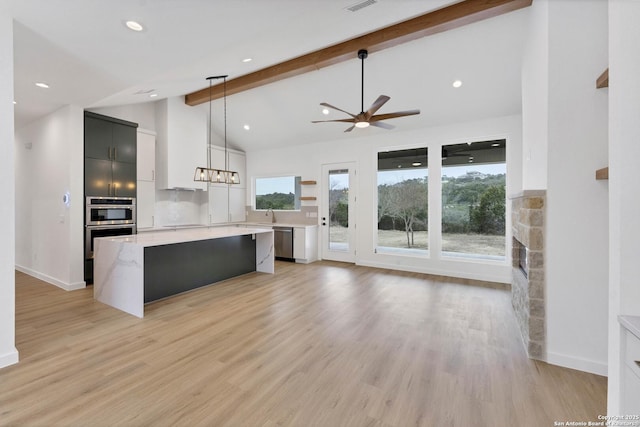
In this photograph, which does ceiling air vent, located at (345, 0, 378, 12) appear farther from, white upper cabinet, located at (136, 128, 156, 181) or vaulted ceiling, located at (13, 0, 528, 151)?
white upper cabinet, located at (136, 128, 156, 181)

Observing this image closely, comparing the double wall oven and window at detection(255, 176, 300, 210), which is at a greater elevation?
window at detection(255, 176, 300, 210)

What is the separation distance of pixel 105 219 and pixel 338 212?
4.55 m

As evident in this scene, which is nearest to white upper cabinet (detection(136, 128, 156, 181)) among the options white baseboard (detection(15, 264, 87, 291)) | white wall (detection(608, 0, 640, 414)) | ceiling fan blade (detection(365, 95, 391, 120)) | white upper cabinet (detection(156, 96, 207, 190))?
white upper cabinet (detection(156, 96, 207, 190))

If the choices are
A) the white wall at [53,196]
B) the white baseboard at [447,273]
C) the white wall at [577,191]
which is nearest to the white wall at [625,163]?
the white wall at [577,191]

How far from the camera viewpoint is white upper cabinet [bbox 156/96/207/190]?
5746 millimetres

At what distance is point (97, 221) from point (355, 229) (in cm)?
487

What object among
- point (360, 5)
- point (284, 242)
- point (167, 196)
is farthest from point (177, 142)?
point (360, 5)

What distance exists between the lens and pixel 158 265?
3.90 meters

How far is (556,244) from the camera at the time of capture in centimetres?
240

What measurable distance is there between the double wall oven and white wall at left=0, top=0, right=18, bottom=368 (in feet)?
8.04

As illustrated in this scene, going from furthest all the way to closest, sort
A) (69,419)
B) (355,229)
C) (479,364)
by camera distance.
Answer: (355,229) → (479,364) → (69,419)

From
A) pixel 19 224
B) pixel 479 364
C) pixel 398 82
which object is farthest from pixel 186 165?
pixel 479 364

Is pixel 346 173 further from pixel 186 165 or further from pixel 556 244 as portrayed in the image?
pixel 556 244

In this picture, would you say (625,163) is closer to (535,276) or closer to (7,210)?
(535,276)
